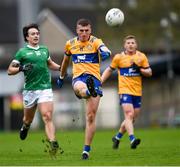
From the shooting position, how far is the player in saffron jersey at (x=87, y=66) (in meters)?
16.3

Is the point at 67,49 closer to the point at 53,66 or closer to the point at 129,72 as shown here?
the point at 53,66

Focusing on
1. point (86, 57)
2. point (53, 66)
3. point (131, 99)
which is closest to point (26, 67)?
point (53, 66)

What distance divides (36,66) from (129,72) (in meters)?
3.21

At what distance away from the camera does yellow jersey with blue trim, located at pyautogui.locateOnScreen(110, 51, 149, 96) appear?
812 inches

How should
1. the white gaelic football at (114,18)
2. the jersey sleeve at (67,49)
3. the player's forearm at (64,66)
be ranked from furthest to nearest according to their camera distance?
the white gaelic football at (114,18) → the player's forearm at (64,66) → the jersey sleeve at (67,49)

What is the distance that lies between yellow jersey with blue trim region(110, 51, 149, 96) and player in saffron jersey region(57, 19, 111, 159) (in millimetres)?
3898

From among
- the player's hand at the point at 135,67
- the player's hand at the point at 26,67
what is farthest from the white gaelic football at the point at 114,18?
the player's hand at the point at 135,67

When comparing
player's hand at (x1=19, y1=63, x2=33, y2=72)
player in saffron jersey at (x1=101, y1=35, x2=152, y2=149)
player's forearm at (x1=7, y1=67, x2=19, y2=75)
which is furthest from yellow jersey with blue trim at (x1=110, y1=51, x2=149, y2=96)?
player's forearm at (x1=7, y1=67, x2=19, y2=75)

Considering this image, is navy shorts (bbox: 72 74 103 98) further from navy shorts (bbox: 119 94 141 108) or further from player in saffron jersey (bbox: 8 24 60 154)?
navy shorts (bbox: 119 94 141 108)

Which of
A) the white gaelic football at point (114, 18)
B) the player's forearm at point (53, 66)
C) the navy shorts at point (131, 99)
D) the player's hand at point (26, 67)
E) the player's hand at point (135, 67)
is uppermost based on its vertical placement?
the white gaelic football at point (114, 18)

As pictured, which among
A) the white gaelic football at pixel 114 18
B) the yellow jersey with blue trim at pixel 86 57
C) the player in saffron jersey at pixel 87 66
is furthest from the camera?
the white gaelic football at pixel 114 18

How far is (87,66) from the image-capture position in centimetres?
1667

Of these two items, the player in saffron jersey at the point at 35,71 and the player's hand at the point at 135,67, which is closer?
the player in saffron jersey at the point at 35,71

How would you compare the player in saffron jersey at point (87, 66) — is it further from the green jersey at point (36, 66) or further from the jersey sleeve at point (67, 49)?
the green jersey at point (36, 66)
